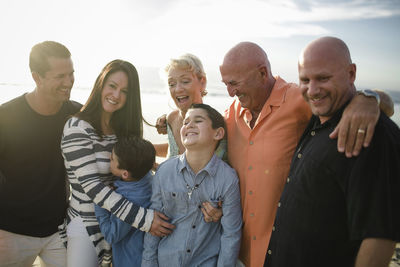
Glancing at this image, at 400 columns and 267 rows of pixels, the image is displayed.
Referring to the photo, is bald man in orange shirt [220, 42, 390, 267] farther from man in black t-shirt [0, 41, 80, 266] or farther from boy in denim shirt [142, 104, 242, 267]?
man in black t-shirt [0, 41, 80, 266]

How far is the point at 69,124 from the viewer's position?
9.12 feet

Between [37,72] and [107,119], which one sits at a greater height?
[37,72]

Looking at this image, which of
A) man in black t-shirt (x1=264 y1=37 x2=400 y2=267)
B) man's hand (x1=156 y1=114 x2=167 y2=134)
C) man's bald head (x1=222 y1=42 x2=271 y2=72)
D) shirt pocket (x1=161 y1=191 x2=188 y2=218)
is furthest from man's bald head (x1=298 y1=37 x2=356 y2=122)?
man's hand (x1=156 y1=114 x2=167 y2=134)

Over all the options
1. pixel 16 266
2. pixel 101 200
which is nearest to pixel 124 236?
pixel 101 200

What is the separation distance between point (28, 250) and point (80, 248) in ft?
2.80

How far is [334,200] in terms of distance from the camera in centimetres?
183

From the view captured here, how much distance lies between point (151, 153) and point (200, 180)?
63 cm

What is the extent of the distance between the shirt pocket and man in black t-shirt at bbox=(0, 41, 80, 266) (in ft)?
4.57

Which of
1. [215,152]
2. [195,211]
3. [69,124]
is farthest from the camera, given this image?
[215,152]

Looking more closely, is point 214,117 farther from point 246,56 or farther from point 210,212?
point 210,212

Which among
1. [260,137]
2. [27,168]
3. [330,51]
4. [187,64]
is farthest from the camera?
[187,64]

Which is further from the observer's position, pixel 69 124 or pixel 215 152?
pixel 215 152

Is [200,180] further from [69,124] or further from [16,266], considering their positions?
[16,266]

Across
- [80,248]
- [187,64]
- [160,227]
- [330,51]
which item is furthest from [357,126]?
[80,248]
